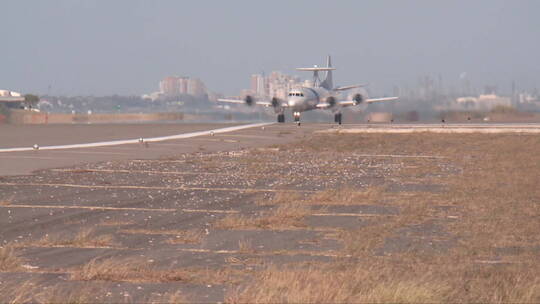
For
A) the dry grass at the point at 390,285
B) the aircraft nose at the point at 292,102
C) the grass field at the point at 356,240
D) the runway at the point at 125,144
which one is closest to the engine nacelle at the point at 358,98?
the aircraft nose at the point at 292,102

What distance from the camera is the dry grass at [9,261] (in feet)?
35.8

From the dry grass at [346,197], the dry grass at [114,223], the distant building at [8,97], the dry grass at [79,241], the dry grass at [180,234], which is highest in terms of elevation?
the distant building at [8,97]

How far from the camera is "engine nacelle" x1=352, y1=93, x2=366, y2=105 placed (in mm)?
90125

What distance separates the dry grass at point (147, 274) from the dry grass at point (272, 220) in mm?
4568

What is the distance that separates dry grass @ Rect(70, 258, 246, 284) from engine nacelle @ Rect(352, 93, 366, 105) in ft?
262

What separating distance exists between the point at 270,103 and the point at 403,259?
76.2 metres

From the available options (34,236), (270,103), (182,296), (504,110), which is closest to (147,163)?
(34,236)

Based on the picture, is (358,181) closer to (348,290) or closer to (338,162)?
(338,162)

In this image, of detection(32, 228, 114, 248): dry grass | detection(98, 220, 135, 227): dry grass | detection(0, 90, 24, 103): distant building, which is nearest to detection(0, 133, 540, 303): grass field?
detection(32, 228, 114, 248): dry grass

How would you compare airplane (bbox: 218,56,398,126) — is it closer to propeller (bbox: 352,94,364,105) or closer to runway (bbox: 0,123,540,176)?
propeller (bbox: 352,94,364,105)

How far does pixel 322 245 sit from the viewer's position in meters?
13.5

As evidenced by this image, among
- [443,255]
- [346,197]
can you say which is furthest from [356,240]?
[346,197]

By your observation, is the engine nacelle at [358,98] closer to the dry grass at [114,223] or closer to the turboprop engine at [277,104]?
the turboprop engine at [277,104]

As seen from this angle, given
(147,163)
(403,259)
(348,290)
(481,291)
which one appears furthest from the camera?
(147,163)
